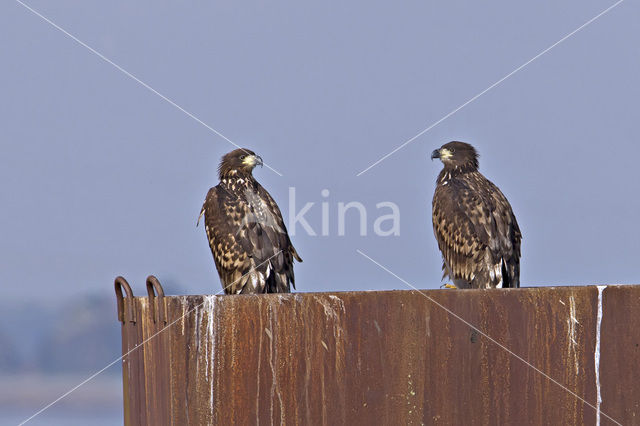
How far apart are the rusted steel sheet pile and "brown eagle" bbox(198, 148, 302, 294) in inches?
160

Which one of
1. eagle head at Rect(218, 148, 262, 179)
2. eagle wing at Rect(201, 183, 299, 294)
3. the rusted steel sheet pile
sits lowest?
the rusted steel sheet pile

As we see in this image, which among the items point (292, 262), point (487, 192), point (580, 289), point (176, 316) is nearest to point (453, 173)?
point (487, 192)

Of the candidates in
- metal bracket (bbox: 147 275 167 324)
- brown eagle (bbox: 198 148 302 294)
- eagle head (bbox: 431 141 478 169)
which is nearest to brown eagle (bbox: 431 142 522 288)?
eagle head (bbox: 431 141 478 169)

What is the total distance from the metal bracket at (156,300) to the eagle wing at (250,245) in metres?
3.93

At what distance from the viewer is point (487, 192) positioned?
1157 cm

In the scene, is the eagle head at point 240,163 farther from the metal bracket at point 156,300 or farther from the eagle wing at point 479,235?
the metal bracket at point 156,300

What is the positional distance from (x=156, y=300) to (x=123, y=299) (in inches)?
42.0

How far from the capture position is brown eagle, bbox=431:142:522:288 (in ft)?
36.7

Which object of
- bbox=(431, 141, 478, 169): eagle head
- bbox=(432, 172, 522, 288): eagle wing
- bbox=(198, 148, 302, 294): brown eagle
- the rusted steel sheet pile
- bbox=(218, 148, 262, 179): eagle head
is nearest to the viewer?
the rusted steel sheet pile

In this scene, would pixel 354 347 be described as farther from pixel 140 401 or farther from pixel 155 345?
pixel 140 401

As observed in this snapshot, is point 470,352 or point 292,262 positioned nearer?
point 470,352

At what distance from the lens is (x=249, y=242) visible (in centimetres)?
1047

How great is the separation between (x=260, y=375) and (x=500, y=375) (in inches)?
59.8

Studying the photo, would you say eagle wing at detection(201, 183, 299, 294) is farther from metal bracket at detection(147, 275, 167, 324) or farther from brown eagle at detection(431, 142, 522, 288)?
metal bracket at detection(147, 275, 167, 324)
